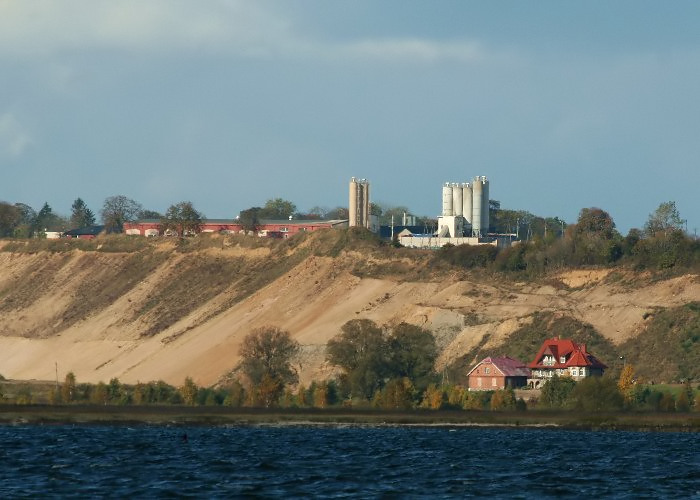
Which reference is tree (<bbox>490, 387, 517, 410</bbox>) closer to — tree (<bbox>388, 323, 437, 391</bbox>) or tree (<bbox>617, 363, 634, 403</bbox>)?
tree (<bbox>617, 363, 634, 403</bbox>)

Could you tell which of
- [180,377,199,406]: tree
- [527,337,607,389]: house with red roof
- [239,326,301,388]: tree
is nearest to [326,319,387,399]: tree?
[239,326,301,388]: tree

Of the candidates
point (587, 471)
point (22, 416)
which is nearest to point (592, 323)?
point (22, 416)

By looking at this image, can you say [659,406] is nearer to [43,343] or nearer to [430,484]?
[430,484]

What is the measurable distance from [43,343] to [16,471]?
120 m

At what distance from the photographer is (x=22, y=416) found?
111562mm

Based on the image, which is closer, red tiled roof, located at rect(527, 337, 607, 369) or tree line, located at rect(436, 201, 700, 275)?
red tiled roof, located at rect(527, 337, 607, 369)

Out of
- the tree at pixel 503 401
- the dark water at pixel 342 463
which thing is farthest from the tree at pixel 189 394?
the tree at pixel 503 401

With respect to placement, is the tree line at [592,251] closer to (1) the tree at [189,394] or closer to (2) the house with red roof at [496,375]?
(2) the house with red roof at [496,375]

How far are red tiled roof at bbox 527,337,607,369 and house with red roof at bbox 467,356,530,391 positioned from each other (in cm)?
161

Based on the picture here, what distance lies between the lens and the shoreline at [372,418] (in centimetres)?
10925

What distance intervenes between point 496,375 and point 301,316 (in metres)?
40.9

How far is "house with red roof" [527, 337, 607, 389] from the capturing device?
133500 millimetres

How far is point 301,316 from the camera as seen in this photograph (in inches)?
6722

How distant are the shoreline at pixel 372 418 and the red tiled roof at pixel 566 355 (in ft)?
60.2
